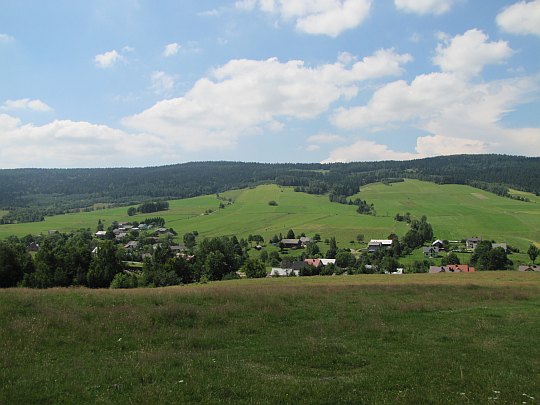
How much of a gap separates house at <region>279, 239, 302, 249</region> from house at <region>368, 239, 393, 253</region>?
2282 cm

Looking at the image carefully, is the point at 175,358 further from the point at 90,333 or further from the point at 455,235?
the point at 455,235

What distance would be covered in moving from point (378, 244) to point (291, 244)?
2803 centimetres

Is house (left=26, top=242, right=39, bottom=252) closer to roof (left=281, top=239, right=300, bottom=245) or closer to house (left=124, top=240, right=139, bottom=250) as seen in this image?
house (left=124, top=240, right=139, bottom=250)

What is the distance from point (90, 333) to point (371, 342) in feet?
37.8

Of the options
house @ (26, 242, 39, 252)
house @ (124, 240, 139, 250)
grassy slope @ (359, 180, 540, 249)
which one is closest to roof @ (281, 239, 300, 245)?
grassy slope @ (359, 180, 540, 249)

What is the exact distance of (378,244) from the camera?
127375mm

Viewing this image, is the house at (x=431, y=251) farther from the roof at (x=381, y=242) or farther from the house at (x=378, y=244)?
the roof at (x=381, y=242)

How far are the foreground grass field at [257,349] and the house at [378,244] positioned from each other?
97.0 m

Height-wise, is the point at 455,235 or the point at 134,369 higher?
the point at 134,369

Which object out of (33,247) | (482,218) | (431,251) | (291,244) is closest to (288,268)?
(291,244)

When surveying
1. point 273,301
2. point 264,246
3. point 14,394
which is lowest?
point 264,246

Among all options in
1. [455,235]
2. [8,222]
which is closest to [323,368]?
[455,235]

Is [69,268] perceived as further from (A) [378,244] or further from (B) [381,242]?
(B) [381,242]

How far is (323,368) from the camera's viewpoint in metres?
14.4
